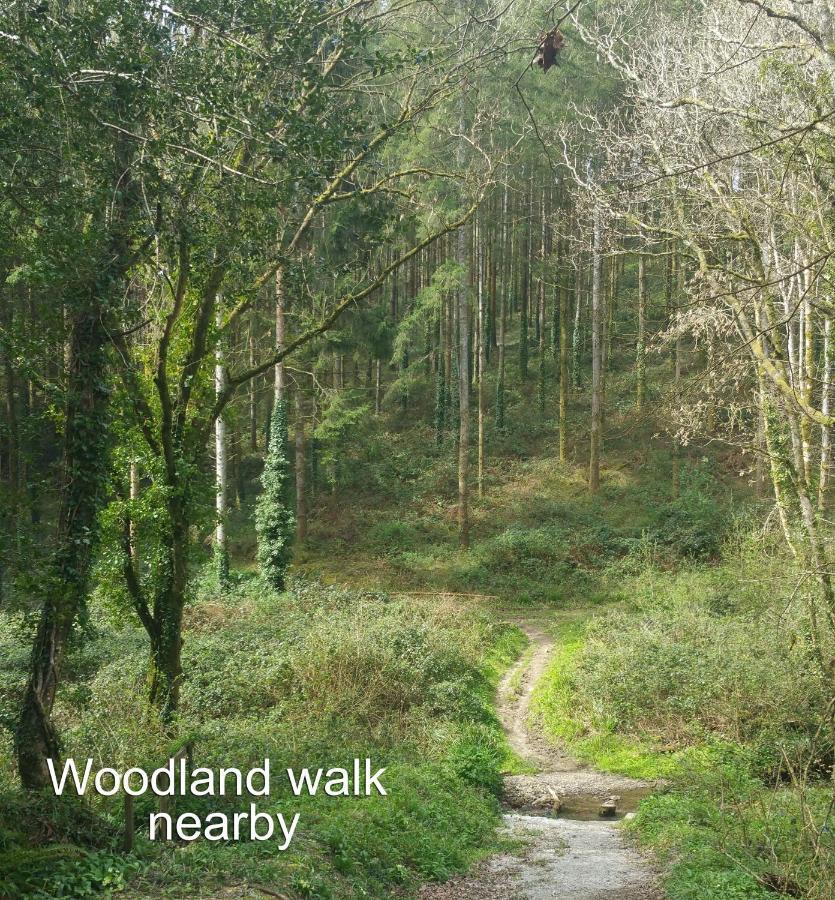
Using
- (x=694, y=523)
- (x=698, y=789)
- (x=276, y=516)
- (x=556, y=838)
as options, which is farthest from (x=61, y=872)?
(x=694, y=523)

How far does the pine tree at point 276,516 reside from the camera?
1959 cm

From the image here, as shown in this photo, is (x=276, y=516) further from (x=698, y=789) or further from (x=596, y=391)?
(x=698, y=789)

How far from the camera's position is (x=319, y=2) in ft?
23.8

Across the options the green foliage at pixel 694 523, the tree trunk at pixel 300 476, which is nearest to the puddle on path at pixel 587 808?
the green foliage at pixel 694 523

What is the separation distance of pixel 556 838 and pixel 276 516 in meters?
12.7

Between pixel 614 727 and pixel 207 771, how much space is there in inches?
266

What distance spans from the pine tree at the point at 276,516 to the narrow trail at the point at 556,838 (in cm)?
789

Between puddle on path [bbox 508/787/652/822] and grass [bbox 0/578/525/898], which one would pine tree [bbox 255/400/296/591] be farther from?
puddle on path [bbox 508/787/652/822]

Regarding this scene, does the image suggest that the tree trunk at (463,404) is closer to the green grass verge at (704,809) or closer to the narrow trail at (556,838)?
the green grass verge at (704,809)

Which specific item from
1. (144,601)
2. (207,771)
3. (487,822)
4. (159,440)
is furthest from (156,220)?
(487,822)

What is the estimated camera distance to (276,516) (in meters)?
20.0

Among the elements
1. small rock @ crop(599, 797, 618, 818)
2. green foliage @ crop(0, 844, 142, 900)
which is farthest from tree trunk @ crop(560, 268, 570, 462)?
green foliage @ crop(0, 844, 142, 900)

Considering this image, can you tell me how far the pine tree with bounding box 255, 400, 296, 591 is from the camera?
19594 mm

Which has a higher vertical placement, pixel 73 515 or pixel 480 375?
pixel 480 375
